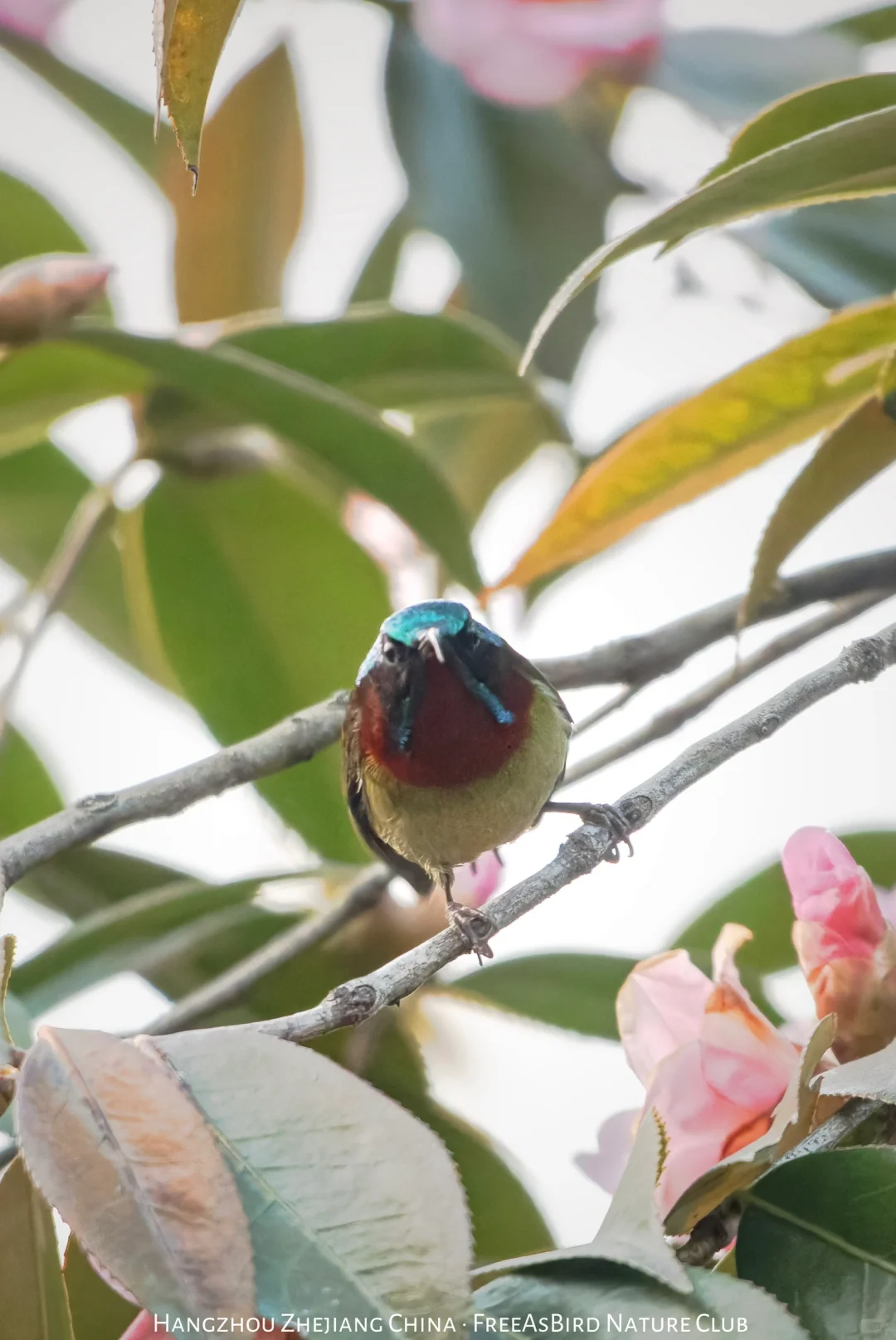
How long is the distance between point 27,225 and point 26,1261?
108cm

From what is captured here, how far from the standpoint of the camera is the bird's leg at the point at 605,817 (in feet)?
2.72

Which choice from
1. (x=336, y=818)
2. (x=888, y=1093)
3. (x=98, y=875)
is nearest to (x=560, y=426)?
(x=336, y=818)

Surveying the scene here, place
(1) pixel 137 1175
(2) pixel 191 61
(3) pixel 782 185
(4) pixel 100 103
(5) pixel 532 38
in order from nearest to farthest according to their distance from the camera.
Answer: (1) pixel 137 1175 → (2) pixel 191 61 → (3) pixel 782 185 → (5) pixel 532 38 → (4) pixel 100 103

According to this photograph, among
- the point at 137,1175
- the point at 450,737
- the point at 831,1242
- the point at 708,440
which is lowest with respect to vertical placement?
the point at 831,1242

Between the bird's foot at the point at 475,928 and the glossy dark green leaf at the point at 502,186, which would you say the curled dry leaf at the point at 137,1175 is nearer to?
the bird's foot at the point at 475,928

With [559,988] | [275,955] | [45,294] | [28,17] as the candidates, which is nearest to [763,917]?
[559,988]

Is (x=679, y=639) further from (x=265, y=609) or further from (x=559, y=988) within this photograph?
(x=265, y=609)

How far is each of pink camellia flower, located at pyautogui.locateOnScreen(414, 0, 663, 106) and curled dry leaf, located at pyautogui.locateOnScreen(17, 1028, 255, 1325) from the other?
43.4 inches

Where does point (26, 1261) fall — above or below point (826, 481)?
below

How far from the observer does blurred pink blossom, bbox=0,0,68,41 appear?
1367mm

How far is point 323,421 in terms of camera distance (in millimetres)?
1113

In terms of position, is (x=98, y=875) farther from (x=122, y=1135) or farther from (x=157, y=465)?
(x=122, y=1135)

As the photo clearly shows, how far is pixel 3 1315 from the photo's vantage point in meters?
0.63

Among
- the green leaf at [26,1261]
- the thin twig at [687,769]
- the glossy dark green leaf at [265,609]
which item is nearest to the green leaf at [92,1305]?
the green leaf at [26,1261]
